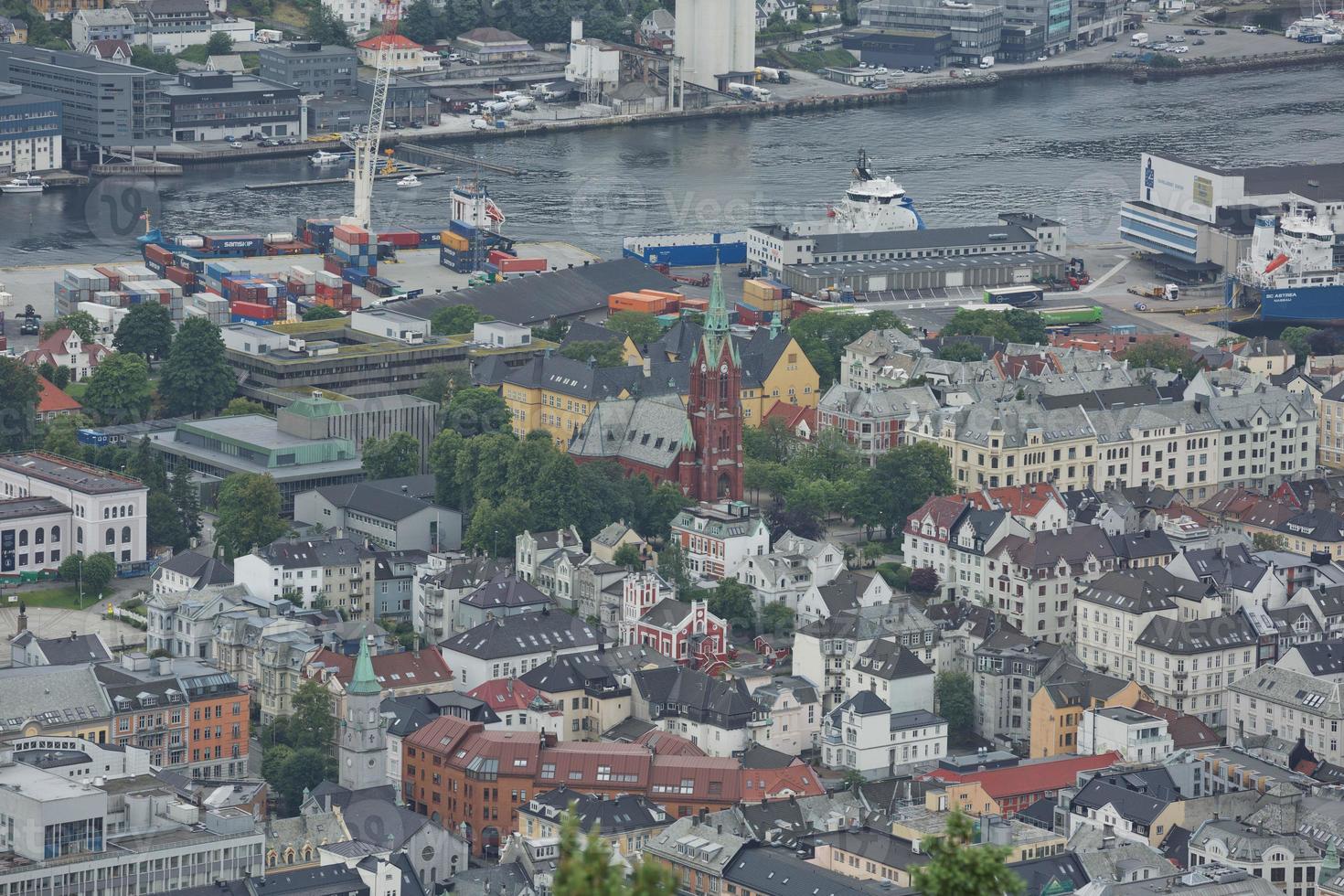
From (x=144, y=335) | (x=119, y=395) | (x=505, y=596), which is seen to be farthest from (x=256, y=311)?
(x=505, y=596)

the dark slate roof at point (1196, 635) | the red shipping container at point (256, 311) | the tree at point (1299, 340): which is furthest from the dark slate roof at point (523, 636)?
the tree at point (1299, 340)

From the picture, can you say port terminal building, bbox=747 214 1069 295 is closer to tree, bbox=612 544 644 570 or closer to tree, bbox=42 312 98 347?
tree, bbox=42 312 98 347

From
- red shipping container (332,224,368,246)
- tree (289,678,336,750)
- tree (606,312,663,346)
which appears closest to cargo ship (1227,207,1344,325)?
tree (606,312,663,346)

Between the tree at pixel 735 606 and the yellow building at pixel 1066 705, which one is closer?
the yellow building at pixel 1066 705

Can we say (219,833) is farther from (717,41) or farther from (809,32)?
(809,32)

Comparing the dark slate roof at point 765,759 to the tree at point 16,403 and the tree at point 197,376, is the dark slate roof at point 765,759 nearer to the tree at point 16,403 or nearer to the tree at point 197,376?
the tree at point 16,403

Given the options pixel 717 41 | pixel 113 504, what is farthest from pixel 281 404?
pixel 717 41
